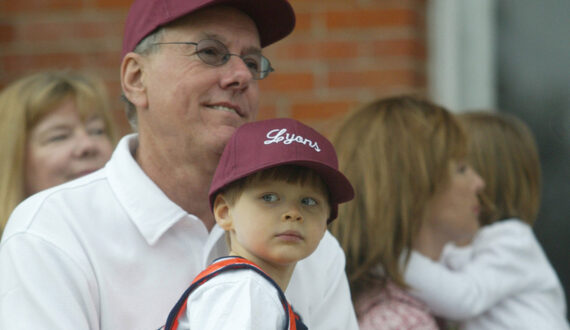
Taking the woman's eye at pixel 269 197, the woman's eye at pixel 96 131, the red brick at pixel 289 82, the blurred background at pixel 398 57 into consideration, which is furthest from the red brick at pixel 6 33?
the woman's eye at pixel 269 197

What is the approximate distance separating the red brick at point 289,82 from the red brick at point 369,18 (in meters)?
0.31

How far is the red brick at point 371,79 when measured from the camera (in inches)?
175

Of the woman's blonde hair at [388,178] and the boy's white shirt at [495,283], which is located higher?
the woman's blonde hair at [388,178]

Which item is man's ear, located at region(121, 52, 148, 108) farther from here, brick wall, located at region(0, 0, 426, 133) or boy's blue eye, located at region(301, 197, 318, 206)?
brick wall, located at region(0, 0, 426, 133)

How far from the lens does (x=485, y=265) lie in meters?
3.43

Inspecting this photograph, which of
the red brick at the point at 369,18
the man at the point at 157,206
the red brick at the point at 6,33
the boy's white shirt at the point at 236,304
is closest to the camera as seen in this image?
the boy's white shirt at the point at 236,304

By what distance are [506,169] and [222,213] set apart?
2.01 m

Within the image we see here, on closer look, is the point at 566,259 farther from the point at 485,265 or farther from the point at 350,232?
the point at 350,232

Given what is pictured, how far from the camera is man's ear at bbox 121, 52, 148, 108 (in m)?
2.45

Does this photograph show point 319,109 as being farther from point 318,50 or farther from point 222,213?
point 222,213

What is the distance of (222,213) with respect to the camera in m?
2.12

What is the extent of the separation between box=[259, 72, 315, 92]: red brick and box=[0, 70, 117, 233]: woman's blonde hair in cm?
96

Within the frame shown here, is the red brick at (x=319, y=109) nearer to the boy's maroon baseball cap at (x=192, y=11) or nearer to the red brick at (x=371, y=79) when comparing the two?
the red brick at (x=371, y=79)

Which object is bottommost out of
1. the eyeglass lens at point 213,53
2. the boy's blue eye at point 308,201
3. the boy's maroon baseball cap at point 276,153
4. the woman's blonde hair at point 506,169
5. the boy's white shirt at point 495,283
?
the boy's white shirt at point 495,283
